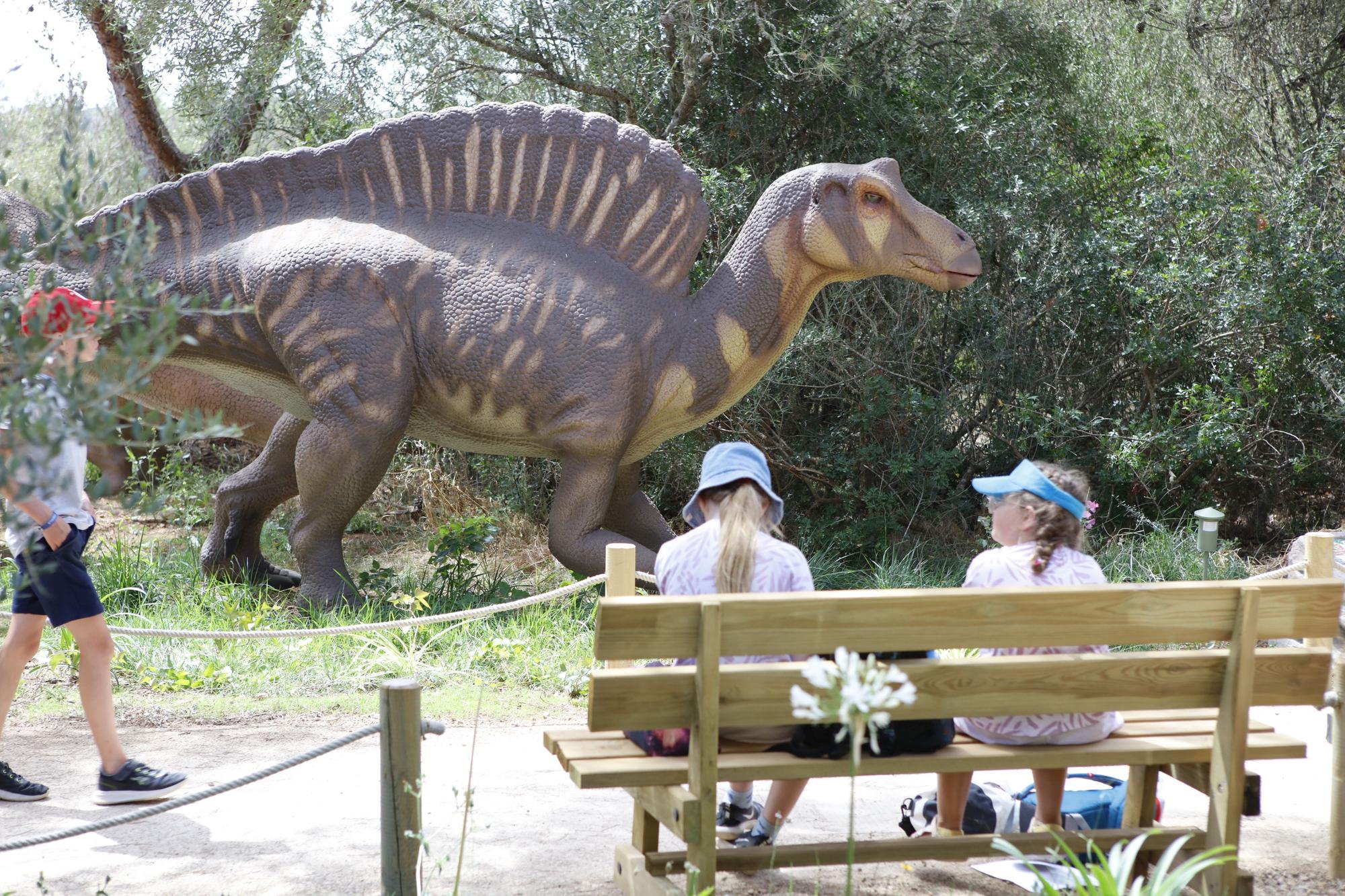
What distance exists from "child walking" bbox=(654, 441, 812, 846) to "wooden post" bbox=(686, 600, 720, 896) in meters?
0.23

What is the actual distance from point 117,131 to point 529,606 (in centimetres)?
1192

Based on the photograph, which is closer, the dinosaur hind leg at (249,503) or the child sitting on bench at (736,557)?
the child sitting on bench at (736,557)

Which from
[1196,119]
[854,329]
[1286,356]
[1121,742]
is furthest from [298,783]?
[1196,119]

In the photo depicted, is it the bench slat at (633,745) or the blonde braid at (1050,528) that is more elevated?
the blonde braid at (1050,528)

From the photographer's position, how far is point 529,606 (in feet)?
18.7

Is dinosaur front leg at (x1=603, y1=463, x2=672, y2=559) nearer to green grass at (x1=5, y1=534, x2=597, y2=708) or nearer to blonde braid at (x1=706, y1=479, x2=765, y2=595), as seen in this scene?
green grass at (x1=5, y1=534, x2=597, y2=708)

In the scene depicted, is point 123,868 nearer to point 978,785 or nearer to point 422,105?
point 978,785

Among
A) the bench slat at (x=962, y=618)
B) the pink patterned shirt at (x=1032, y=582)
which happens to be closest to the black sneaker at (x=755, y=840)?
the pink patterned shirt at (x=1032, y=582)

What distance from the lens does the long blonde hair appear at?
2746 mm

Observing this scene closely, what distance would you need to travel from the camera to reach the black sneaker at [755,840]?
299 cm

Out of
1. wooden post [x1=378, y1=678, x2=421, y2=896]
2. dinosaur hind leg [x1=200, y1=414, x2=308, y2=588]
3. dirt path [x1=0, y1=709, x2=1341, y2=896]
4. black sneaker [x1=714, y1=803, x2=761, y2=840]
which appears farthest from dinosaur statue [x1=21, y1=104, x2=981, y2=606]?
wooden post [x1=378, y1=678, x2=421, y2=896]

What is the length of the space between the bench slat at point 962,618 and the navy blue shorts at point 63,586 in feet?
5.39

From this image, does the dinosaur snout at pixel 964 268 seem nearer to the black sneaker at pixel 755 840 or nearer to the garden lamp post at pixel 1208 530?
the garden lamp post at pixel 1208 530

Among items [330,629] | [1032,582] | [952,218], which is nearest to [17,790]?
[330,629]
